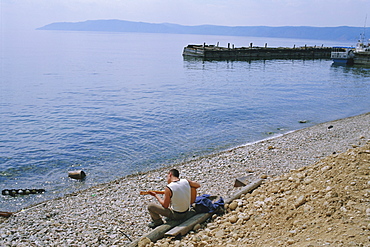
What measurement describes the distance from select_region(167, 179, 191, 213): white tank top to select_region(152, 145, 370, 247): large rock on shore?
2.29 feet

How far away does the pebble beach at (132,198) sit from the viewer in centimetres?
845

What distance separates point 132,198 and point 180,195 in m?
3.47

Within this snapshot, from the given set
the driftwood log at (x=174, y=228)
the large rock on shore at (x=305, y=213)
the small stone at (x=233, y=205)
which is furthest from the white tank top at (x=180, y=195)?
the small stone at (x=233, y=205)

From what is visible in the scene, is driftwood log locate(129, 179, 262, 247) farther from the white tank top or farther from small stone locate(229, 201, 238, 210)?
small stone locate(229, 201, 238, 210)

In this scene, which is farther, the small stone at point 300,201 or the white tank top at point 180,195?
the white tank top at point 180,195

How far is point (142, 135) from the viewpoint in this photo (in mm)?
21109

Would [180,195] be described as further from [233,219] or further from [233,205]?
[233,205]

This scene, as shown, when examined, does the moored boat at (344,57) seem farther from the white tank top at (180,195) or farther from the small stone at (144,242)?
the small stone at (144,242)

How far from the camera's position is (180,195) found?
7.97 metres

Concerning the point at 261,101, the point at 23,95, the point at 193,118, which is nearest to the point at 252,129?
the point at 193,118

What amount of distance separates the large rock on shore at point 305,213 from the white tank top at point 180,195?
70 cm

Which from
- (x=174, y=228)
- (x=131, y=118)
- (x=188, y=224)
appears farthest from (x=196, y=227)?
(x=131, y=118)

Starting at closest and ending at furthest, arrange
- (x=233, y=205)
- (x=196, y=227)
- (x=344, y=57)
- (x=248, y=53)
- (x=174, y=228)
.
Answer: (x=174, y=228) → (x=196, y=227) → (x=233, y=205) → (x=344, y=57) → (x=248, y=53)

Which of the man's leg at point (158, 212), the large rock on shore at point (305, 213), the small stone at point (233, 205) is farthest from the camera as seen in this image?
the small stone at point (233, 205)
